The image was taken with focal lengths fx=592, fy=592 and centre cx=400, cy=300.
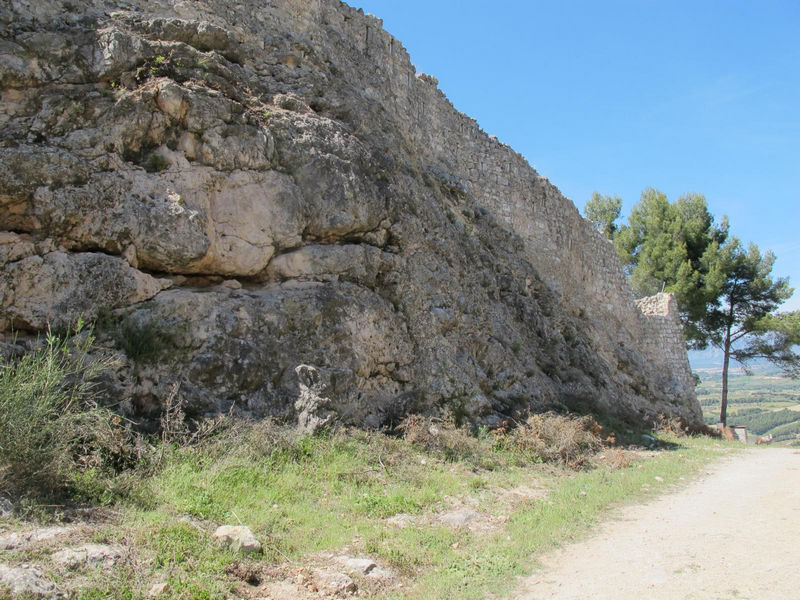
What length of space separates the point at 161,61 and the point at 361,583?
20.7 ft

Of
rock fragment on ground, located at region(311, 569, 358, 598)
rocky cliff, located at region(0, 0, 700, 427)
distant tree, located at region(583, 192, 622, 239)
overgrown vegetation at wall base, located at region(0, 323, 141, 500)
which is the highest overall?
distant tree, located at region(583, 192, 622, 239)

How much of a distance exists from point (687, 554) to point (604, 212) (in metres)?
25.0

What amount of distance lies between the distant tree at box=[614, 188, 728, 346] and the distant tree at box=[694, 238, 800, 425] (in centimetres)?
32

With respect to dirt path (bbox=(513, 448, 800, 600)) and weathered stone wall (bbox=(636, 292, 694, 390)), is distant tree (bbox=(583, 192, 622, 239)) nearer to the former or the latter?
weathered stone wall (bbox=(636, 292, 694, 390))

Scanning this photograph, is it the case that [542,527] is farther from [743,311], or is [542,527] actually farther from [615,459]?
[743,311]

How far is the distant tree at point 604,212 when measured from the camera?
2719 cm

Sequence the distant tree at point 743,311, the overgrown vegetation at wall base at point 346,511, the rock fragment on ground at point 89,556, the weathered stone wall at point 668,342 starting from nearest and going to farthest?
the rock fragment on ground at point 89,556
the overgrown vegetation at wall base at point 346,511
the weathered stone wall at point 668,342
the distant tree at point 743,311

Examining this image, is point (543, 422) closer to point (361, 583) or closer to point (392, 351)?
point (392, 351)

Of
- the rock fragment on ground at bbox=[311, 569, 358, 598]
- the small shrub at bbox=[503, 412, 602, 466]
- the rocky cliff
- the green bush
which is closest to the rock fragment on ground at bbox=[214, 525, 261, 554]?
the rock fragment on ground at bbox=[311, 569, 358, 598]

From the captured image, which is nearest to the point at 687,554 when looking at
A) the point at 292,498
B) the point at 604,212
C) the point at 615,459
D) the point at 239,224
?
the point at 292,498

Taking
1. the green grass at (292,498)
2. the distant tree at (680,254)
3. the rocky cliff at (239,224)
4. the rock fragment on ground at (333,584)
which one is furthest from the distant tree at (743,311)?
the rock fragment on ground at (333,584)

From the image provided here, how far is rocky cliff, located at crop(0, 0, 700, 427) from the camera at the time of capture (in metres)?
5.97

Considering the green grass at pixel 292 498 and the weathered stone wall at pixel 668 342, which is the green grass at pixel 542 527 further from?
the weathered stone wall at pixel 668 342

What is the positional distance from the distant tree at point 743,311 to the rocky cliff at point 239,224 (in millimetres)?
14044
